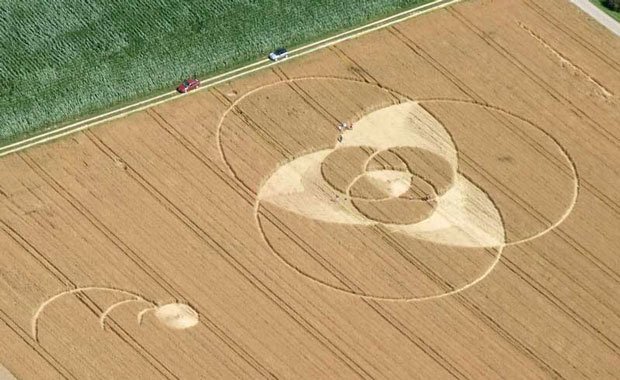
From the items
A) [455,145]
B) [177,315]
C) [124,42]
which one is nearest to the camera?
[177,315]

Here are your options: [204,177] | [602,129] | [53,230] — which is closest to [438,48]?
[602,129]

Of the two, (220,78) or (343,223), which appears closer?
(343,223)

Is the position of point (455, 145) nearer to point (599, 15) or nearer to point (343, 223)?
point (343, 223)

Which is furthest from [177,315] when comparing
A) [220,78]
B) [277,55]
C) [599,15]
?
[599,15]

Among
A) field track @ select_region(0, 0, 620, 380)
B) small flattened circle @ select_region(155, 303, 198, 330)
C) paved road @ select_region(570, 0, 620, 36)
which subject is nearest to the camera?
field track @ select_region(0, 0, 620, 380)

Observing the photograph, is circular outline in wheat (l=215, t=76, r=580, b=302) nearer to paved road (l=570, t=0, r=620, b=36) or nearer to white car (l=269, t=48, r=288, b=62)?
white car (l=269, t=48, r=288, b=62)

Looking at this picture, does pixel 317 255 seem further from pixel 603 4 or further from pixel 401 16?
pixel 603 4

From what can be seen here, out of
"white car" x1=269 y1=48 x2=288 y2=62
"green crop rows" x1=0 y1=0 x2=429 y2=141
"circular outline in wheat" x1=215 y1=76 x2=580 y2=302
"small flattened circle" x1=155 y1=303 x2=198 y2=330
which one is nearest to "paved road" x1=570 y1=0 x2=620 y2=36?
"circular outline in wheat" x1=215 y1=76 x2=580 y2=302
